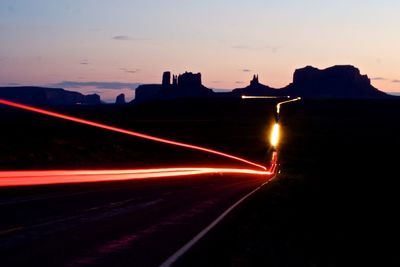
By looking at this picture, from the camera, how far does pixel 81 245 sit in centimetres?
1399

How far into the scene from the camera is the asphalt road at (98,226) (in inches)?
505

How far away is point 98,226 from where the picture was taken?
17.0 metres

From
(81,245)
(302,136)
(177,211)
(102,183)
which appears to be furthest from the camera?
(302,136)

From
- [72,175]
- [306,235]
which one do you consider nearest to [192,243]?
[306,235]

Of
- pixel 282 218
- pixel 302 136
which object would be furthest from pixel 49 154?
pixel 302 136

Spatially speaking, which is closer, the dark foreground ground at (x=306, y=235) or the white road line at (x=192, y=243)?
the white road line at (x=192, y=243)

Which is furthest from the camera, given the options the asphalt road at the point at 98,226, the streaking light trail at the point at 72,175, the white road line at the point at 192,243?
the streaking light trail at the point at 72,175

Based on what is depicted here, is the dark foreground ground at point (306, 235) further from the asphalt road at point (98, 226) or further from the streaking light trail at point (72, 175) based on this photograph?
the streaking light trail at point (72, 175)

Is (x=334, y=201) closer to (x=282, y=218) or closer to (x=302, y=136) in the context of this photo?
(x=282, y=218)

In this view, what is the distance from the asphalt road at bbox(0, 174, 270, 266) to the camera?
42.0ft

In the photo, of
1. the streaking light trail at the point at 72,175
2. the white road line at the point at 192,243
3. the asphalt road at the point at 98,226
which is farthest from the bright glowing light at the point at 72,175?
the white road line at the point at 192,243

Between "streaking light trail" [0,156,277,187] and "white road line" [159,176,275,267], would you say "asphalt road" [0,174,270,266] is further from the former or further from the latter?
"streaking light trail" [0,156,277,187]

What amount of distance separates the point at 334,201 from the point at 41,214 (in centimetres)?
2493

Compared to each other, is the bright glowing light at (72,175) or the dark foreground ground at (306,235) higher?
the bright glowing light at (72,175)
